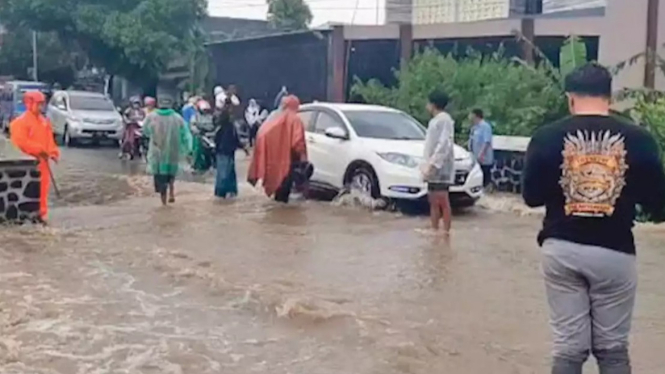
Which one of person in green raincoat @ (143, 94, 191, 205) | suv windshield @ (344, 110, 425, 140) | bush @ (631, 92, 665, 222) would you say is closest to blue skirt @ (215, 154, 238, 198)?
person in green raincoat @ (143, 94, 191, 205)

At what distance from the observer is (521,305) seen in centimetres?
815

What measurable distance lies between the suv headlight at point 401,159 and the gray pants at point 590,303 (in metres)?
9.31

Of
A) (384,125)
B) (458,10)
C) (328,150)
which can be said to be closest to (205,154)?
(328,150)

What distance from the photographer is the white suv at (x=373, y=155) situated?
13.8m

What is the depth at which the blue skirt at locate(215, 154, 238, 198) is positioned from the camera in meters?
15.3

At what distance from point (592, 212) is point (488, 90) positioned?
14127mm

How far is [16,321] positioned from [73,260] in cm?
259

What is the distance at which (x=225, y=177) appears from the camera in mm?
15562

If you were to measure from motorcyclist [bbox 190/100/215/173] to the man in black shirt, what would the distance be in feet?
51.8

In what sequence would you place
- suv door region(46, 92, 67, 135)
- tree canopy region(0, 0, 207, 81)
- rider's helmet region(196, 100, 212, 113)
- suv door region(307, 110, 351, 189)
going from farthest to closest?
tree canopy region(0, 0, 207, 81) < suv door region(46, 92, 67, 135) < rider's helmet region(196, 100, 212, 113) < suv door region(307, 110, 351, 189)

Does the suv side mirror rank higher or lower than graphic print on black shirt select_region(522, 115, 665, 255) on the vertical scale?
lower

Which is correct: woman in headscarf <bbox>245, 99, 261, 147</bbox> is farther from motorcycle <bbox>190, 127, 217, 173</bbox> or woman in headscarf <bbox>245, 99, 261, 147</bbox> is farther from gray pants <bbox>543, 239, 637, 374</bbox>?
gray pants <bbox>543, 239, 637, 374</bbox>

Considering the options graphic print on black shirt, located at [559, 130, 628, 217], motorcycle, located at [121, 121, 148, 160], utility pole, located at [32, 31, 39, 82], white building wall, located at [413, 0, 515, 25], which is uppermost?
white building wall, located at [413, 0, 515, 25]

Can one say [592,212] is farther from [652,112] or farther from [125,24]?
[125,24]
